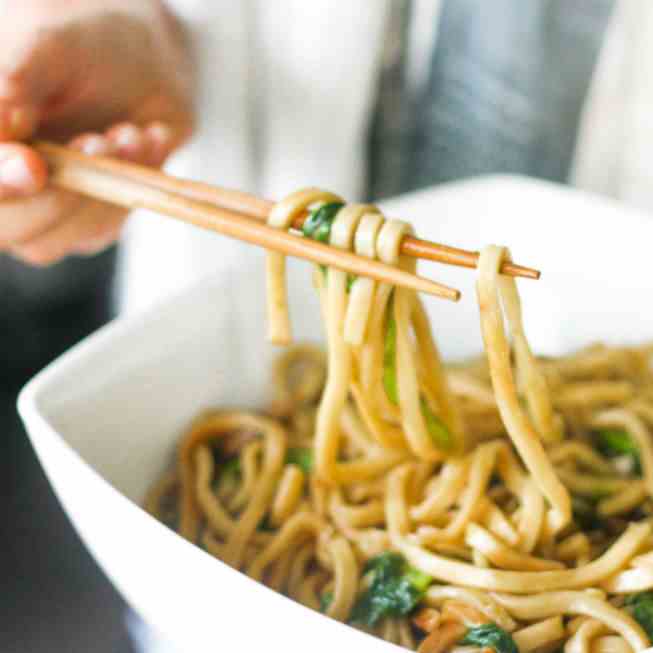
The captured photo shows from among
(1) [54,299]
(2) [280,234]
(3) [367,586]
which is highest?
(2) [280,234]

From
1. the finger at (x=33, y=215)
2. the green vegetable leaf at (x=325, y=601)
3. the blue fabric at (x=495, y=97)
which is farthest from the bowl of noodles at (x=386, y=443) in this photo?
the blue fabric at (x=495, y=97)

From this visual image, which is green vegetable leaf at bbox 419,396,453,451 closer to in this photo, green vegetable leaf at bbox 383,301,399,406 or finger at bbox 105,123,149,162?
green vegetable leaf at bbox 383,301,399,406

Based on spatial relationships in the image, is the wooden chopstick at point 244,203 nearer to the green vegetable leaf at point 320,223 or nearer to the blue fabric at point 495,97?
the green vegetable leaf at point 320,223

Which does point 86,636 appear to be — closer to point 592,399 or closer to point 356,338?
point 356,338

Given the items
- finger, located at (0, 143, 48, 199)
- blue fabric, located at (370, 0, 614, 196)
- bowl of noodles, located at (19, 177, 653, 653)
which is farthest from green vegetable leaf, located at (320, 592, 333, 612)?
blue fabric, located at (370, 0, 614, 196)

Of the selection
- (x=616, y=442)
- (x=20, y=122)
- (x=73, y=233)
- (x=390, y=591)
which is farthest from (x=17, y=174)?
(x=616, y=442)

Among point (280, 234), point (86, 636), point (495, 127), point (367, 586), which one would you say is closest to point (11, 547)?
point (86, 636)

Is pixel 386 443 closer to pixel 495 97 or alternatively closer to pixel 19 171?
pixel 19 171
